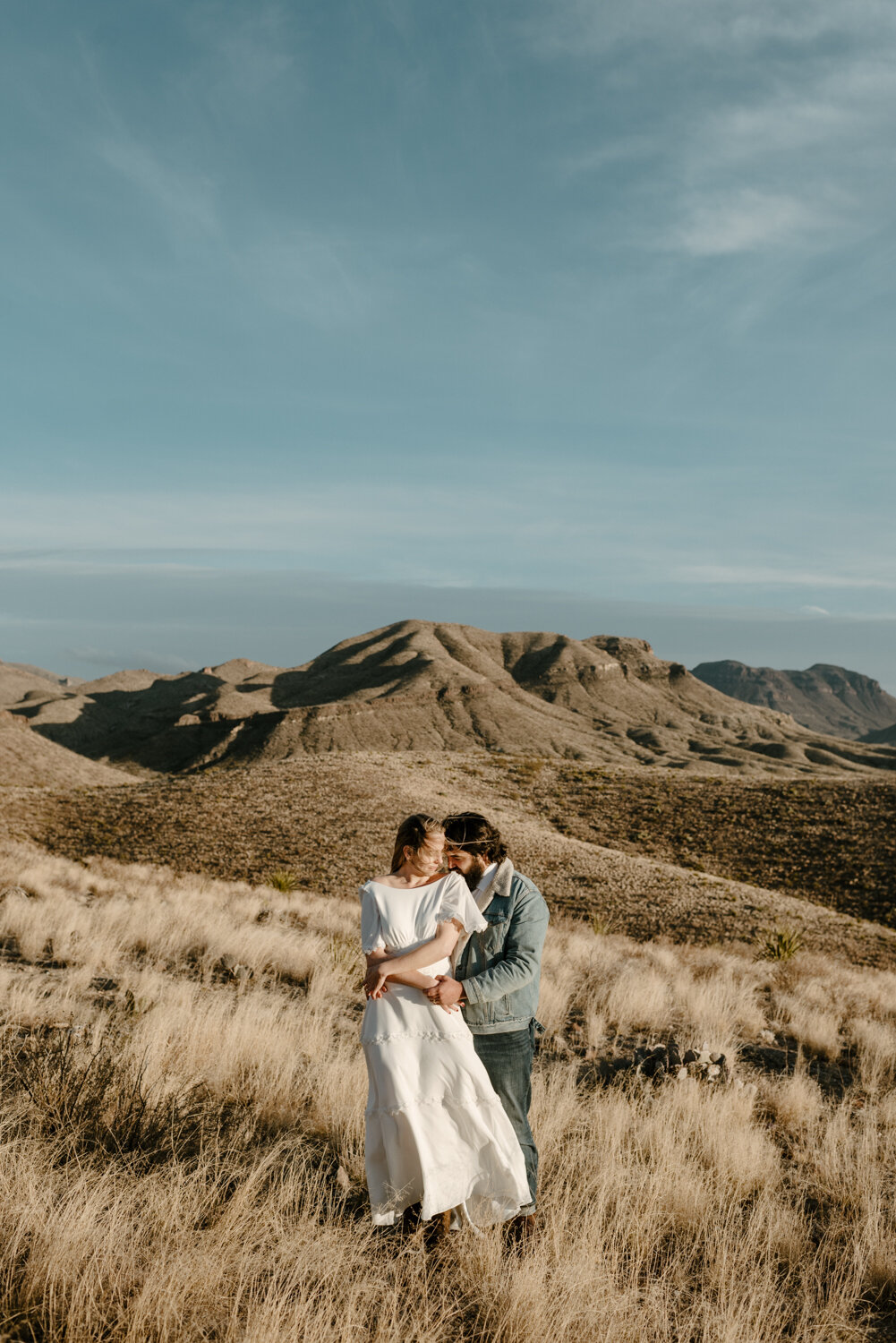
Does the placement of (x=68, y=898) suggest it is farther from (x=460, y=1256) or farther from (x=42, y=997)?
(x=460, y=1256)

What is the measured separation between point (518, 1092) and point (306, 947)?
593 centimetres

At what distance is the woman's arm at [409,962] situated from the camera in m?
2.94

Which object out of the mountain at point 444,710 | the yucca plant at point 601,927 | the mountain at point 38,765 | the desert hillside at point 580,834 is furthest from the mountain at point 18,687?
the yucca plant at point 601,927

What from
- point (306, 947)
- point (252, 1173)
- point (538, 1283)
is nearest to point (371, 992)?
point (252, 1173)

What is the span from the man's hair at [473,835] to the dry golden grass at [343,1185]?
154 centimetres

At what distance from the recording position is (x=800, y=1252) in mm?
3520

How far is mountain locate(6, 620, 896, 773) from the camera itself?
73.4 m

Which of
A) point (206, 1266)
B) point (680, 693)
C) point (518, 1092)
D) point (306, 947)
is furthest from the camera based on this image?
point (680, 693)

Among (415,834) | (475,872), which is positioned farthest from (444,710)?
(415,834)

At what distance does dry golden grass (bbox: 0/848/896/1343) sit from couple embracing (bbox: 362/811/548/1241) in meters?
0.19

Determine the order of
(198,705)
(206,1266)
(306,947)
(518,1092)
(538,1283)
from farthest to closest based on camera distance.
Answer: (198,705) < (306,947) < (518,1092) < (538,1283) < (206,1266)

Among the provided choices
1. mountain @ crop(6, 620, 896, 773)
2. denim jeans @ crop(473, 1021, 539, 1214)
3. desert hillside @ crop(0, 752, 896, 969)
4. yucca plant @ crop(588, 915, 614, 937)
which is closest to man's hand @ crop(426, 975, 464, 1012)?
denim jeans @ crop(473, 1021, 539, 1214)

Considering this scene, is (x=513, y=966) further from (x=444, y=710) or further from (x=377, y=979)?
(x=444, y=710)

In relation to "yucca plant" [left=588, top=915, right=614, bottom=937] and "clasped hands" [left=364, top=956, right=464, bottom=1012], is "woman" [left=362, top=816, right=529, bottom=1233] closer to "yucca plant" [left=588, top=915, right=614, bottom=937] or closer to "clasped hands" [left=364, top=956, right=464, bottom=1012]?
"clasped hands" [left=364, top=956, right=464, bottom=1012]
